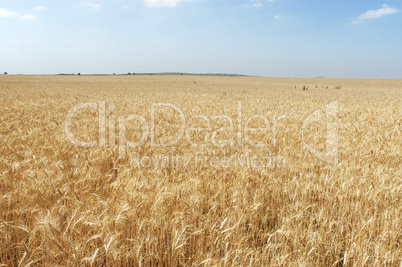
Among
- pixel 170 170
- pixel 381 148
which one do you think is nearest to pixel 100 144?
pixel 170 170

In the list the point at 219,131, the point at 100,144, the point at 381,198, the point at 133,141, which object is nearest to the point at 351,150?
the point at 381,198

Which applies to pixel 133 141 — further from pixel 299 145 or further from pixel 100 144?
pixel 299 145

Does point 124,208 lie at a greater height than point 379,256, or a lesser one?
greater

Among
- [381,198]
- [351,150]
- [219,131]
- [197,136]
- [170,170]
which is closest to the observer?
[381,198]

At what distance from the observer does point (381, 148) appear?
213 inches

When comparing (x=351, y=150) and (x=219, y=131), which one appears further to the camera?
(x=219, y=131)

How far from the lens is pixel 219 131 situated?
7426mm

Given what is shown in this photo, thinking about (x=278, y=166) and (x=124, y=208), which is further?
(x=278, y=166)

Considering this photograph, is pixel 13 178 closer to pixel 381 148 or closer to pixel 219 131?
pixel 219 131

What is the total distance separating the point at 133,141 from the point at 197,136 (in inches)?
68.5

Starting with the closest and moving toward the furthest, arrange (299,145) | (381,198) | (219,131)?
(381,198), (299,145), (219,131)

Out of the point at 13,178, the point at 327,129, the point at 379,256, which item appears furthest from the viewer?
the point at 327,129

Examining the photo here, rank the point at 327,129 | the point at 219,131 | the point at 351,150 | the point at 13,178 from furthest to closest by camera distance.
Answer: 1. the point at 327,129
2. the point at 219,131
3. the point at 351,150
4. the point at 13,178

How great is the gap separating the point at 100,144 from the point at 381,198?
505cm
